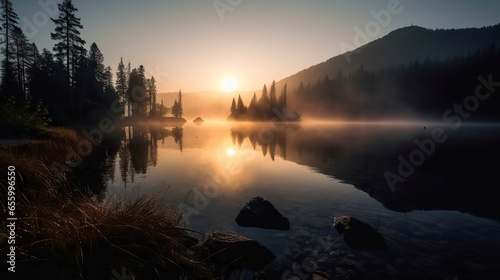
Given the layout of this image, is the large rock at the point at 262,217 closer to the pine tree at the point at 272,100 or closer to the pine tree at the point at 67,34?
the pine tree at the point at 67,34

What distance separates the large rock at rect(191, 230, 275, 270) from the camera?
253 inches

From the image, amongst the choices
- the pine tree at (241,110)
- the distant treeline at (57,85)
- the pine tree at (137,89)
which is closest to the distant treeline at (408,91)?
the pine tree at (241,110)

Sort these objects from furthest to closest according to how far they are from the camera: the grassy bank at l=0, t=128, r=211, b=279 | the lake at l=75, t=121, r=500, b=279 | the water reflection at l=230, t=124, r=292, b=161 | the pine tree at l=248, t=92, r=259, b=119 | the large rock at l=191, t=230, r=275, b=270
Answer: the pine tree at l=248, t=92, r=259, b=119
the water reflection at l=230, t=124, r=292, b=161
the lake at l=75, t=121, r=500, b=279
the large rock at l=191, t=230, r=275, b=270
the grassy bank at l=0, t=128, r=211, b=279

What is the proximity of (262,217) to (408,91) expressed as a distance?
5620 inches

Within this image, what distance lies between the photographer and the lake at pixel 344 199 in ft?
23.4

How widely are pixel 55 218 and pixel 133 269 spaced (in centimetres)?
182

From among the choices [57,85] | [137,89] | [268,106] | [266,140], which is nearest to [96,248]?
[266,140]

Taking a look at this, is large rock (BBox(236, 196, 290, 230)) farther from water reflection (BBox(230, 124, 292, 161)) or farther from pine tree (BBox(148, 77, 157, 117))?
pine tree (BBox(148, 77, 157, 117))

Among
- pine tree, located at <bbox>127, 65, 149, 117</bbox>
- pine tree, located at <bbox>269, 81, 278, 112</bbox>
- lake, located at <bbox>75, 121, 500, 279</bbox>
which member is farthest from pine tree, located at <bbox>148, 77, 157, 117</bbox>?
lake, located at <bbox>75, 121, 500, 279</bbox>

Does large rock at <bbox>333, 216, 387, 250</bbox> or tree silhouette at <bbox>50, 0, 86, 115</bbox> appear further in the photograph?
tree silhouette at <bbox>50, 0, 86, 115</bbox>

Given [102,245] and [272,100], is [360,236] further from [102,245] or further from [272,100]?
[272,100]

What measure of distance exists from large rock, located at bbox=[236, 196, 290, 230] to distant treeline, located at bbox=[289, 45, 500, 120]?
405ft

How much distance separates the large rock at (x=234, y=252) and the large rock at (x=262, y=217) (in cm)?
195

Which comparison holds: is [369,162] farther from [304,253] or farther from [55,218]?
[55,218]
